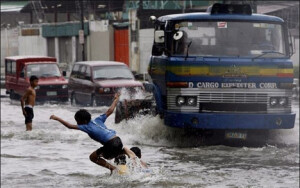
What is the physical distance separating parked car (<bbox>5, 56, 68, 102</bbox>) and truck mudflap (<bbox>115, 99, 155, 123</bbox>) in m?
13.2

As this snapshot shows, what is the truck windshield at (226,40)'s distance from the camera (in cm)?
1633

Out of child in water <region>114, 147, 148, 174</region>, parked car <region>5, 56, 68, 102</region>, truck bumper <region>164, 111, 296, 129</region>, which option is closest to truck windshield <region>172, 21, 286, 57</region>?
truck bumper <region>164, 111, 296, 129</region>

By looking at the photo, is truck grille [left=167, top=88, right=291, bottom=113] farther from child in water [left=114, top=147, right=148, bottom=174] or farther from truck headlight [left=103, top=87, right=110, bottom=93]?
truck headlight [left=103, top=87, right=110, bottom=93]

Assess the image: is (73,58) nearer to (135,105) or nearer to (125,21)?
(125,21)

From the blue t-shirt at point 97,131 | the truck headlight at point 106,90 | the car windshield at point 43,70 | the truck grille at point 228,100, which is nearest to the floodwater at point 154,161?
the truck grille at point 228,100

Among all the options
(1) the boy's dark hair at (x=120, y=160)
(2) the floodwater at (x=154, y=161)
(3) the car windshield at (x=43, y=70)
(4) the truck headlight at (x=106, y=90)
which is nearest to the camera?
(1) the boy's dark hair at (x=120, y=160)

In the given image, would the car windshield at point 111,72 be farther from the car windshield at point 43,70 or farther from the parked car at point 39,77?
the car windshield at point 43,70

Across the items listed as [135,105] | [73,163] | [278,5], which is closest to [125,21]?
[278,5]

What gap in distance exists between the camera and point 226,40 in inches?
646

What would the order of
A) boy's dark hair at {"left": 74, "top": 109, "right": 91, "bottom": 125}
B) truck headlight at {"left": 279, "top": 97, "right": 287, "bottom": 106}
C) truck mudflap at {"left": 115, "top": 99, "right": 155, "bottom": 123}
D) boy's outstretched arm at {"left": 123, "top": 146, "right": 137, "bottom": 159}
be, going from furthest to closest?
truck mudflap at {"left": 115, "top": 99, "right": 155, "bottom": 123}, truck headlight at {"left": 279, "top": 97, "right": 287, "bottom": 106}, boy's outstretched arm at {"left": 123, "top": 146, "right": 137, "bottom": 159}, boy's dark hair at {"left": 74, "top": 109, "right": 91, "bottom": 125}

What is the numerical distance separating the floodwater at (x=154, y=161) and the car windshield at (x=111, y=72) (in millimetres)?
7827

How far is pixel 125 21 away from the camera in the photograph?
48781 millimetres

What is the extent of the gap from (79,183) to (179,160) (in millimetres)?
3039

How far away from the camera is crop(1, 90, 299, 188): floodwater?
13.0 meters
